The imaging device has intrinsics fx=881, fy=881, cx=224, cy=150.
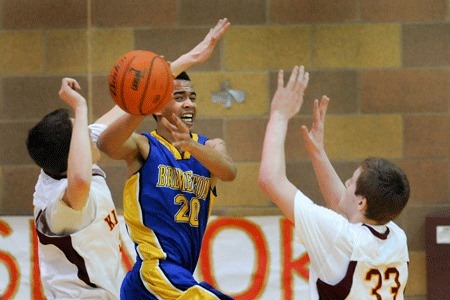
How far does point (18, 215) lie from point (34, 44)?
46.4 inches

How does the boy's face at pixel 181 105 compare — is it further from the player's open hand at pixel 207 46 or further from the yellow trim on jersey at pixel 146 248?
the yellow trim on jersey at pixel 146 248

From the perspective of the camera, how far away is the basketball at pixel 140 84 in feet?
12.2

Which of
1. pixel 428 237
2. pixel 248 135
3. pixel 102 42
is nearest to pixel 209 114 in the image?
pixel 248 135

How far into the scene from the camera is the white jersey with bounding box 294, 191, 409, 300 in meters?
3.22

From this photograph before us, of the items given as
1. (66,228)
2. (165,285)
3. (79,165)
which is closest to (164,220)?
(165,285)

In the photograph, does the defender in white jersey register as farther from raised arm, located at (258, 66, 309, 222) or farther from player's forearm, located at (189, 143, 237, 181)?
raised arm, located at (258, 66, 309, 222)

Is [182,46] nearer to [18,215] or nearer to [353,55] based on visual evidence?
[353,55]

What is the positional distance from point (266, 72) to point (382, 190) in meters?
2.83

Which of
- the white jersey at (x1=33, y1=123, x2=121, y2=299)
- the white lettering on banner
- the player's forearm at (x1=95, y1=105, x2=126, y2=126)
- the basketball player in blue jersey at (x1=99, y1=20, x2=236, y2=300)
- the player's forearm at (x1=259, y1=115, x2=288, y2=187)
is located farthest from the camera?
the white lettering on banner

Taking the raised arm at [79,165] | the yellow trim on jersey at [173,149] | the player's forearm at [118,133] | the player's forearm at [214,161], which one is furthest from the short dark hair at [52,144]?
the yellow trim on jersey at [173,149]

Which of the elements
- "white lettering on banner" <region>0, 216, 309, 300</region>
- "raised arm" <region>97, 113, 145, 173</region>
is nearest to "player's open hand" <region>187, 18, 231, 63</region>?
"raised arm" <region>97, 113, 145, 173</region>

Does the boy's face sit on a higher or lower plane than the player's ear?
higher

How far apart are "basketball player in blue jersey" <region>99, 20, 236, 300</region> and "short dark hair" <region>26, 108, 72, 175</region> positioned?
1.15 feet

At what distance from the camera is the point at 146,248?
415cm
